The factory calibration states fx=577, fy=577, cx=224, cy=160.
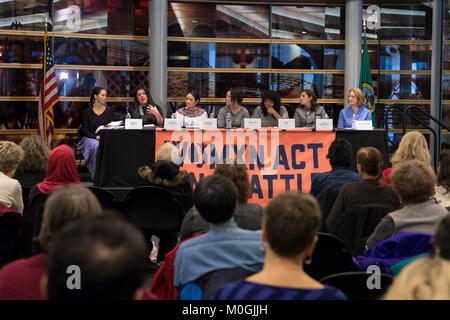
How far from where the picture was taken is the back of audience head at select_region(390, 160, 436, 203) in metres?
2.77

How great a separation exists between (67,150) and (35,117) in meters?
5.27

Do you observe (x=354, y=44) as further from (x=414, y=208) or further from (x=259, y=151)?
(x=414, y=208)

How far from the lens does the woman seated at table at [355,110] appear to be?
7051 millimetres

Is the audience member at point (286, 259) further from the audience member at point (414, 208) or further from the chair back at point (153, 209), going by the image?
the chair back at point (153, 209)

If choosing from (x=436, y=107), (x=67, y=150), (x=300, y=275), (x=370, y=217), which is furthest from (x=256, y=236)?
(x=436, y=107)

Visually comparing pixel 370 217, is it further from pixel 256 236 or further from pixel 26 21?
pixel 26 21

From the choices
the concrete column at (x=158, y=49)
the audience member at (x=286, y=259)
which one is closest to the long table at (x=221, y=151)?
the concrete column at (x=158, y=49)

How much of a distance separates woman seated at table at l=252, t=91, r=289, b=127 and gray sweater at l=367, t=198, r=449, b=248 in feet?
14.5

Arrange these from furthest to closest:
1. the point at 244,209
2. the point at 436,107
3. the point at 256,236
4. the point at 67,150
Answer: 1. the point at 436,107
2. the point at 67,150
3. the point at 244,209
4. the point at 256,236

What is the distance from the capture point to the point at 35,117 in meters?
8.95

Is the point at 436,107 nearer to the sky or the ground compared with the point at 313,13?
nearer to the ground

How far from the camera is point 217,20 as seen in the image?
980cm

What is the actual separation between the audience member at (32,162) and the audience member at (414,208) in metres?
2.82

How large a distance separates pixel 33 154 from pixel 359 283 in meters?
3.24
